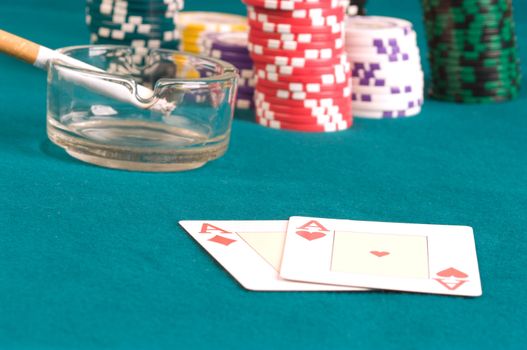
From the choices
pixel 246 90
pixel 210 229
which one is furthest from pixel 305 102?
pixel 210 229

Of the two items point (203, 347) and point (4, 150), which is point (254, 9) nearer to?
point (4, 150)

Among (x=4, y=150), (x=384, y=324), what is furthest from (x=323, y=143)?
(x=384, y=324)

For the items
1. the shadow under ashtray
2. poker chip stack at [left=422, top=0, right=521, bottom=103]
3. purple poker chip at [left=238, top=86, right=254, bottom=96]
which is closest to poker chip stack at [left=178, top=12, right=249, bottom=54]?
purple poker chip at [left=238, top=86, right=254, bottom=96]

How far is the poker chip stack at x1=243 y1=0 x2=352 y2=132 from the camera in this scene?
96.6 inches

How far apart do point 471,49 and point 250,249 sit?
4.85ft

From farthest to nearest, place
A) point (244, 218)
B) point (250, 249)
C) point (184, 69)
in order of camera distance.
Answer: point (184, 69) < point (244, 218) < point (250, 249)

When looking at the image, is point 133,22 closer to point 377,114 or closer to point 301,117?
point 301,117

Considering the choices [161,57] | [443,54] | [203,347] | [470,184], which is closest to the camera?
[203,347]

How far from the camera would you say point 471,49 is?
9.55 ft

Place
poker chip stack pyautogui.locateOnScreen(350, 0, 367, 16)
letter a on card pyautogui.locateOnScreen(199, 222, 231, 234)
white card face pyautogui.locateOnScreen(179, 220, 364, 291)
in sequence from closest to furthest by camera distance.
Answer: white card face pyautogui.locateOnScreen(179, 220, 364, 291) < letter a on card pyautogui.locateOnScreen(199, 222, 231, 234) < poker chip stack pyautogui.locateOnScreen(350, 0, 367, 16)

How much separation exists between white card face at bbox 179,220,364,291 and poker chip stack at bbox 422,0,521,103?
132cm

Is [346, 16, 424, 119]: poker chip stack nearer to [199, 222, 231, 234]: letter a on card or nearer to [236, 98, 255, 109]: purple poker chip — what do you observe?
[236, 98, 255, 109]: purple poker chip

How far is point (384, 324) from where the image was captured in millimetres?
1430

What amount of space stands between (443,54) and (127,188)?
1.34m
